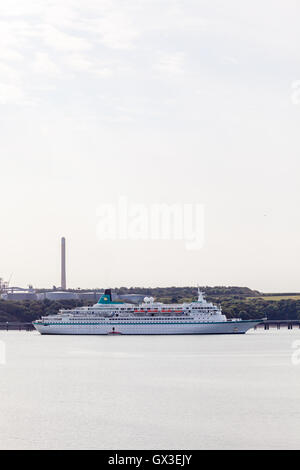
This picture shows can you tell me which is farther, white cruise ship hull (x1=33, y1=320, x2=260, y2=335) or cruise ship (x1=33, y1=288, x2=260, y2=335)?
cruise ship (x1=33, y1=288, x2=260, y2=335)

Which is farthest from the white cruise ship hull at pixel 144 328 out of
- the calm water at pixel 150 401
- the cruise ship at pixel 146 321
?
the calm water at pixel 150 401

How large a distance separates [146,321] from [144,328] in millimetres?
1349

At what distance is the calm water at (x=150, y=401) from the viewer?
4231 cm

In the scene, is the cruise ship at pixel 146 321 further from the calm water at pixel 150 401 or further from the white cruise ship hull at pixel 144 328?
the calm water at pixel 150 401

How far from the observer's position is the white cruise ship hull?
488ft

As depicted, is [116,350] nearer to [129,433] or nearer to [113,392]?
[113,392]

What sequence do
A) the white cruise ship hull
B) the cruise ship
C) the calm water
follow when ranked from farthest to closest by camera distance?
the cruise ship
the white cruise ship hull
the calm water

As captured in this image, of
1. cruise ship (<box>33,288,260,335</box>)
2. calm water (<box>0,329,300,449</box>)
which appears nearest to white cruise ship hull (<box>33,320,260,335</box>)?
cruise ship (<box>33,288,260,335</box>)

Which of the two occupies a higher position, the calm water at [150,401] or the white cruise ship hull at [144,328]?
the white cruise ship hull at [144,328]

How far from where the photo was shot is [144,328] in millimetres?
150125

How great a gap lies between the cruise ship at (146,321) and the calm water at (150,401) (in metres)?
49.7

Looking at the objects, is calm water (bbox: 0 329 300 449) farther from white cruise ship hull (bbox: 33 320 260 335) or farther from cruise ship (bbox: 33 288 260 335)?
cruise ship (bbox: 33 288 260 335)

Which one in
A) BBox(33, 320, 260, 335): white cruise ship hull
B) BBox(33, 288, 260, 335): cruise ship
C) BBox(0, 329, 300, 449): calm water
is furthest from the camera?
BBox(33, 288, 260, 335): cruise ship

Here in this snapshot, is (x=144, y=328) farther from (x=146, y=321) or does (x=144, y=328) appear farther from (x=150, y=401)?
(x=150, y=401)
